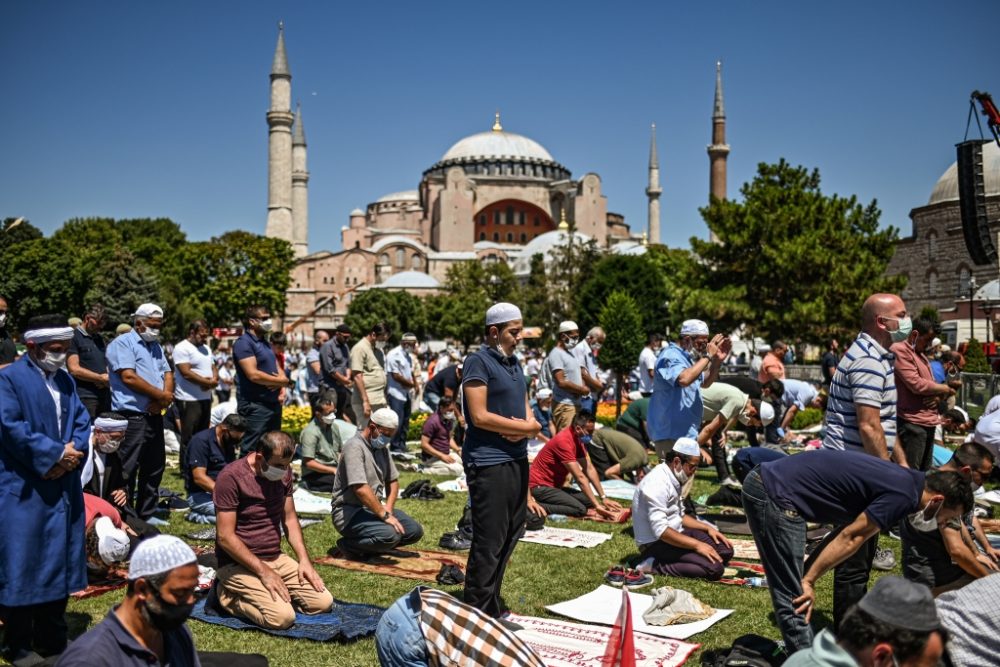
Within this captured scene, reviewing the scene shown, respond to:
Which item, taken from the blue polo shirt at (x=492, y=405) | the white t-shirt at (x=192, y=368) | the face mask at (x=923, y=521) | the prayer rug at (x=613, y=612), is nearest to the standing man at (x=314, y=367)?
the white t-shirt at (x=192, y=368)

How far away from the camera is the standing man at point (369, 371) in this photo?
1007cm

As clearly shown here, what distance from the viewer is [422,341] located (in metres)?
57.5

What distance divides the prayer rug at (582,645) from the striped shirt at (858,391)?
141 centimetres

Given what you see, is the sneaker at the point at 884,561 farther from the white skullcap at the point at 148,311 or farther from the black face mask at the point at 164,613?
the white skullcap at the point at 148,311

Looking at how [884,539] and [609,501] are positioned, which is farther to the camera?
[609,501]

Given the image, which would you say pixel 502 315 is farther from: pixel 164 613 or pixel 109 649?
pixel 109 649

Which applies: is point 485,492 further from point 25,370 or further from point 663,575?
point 25,370

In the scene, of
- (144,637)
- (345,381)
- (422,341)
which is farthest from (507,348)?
(422,341)

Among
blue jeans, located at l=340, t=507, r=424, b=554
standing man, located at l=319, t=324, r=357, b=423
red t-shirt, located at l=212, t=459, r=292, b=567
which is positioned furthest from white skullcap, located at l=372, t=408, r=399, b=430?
standing man, located at l=319, t=324, r=357, b=423

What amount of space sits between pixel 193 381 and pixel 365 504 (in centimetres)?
307

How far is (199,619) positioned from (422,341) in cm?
5296

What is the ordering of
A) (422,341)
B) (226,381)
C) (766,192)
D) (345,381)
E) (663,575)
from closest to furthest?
(663,575) → (345,381) → (226,381) → (766,192) → (422,341)

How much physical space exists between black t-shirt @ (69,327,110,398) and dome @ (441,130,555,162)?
82.2m

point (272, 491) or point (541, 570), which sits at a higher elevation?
point (272, 491)
